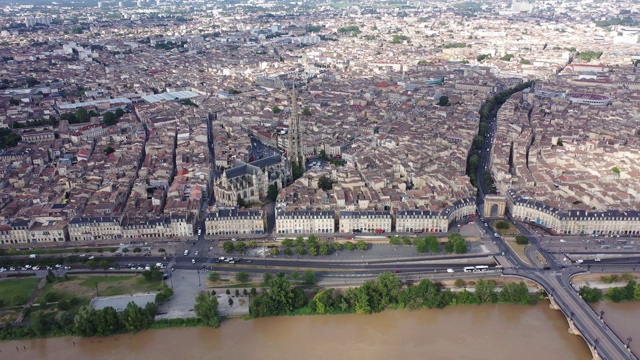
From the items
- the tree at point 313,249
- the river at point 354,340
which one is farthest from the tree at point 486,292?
the tree at point 313,249

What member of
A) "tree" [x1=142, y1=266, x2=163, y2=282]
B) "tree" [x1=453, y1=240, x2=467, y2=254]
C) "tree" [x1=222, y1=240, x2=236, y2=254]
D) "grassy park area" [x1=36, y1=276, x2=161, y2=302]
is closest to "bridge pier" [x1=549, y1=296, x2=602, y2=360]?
"tree" [x1=453, y1=240, x2=467, y2=254]

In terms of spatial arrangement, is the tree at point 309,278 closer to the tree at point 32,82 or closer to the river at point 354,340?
the river at point 354,340

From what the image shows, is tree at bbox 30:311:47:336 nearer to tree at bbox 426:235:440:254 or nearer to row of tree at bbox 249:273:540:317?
row of tree at bbox 249:273:540:317

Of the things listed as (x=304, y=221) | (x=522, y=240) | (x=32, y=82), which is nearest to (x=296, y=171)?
(x=304, y=221)

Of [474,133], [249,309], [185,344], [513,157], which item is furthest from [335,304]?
[474,133]

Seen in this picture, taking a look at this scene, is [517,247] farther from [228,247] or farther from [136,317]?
[136,317]

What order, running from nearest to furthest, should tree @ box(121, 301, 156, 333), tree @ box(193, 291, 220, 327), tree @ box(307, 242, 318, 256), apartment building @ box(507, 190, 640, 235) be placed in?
tree @ box(121, 301, 156, 333), tree @ box(193, 291, 220, 327), tree @ box(307, 242, 318, 256), apartment building @ box(507, 190, 640, 235)
